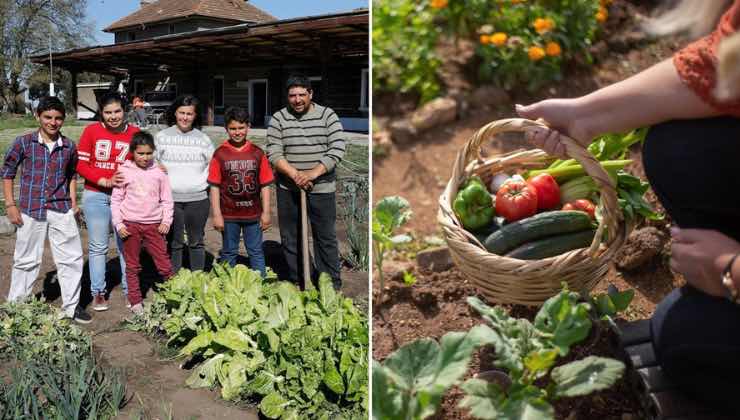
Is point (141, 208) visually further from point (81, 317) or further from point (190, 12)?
point (190, 12)

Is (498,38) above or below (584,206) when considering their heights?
above

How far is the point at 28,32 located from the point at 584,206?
6.15ft

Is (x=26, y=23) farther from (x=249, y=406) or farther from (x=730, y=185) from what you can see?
(x=730, y=185)

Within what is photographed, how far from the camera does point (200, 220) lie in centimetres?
300

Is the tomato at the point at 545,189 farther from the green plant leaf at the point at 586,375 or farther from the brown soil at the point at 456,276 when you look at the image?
the green plant leaf at the point at 586,375

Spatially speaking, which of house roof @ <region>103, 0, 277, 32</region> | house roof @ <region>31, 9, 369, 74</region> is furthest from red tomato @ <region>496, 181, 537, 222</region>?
house roof @ <region>103, 0, 277, 32</region>

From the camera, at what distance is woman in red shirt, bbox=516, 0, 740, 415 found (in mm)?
Result: 1283

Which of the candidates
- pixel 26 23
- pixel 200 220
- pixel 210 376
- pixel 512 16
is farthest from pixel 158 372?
pixel 512 16

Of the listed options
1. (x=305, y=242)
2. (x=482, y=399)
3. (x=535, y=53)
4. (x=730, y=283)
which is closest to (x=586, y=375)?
(x=482, y=399)

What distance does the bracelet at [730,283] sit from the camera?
126 cm

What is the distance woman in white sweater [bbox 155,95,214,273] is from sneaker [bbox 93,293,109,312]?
32 centimetres

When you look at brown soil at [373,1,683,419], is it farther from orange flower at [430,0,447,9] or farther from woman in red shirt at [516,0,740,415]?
orange flower at [430,0,447,9]

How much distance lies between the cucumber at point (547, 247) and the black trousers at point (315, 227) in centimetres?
111

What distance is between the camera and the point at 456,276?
2.37 m
